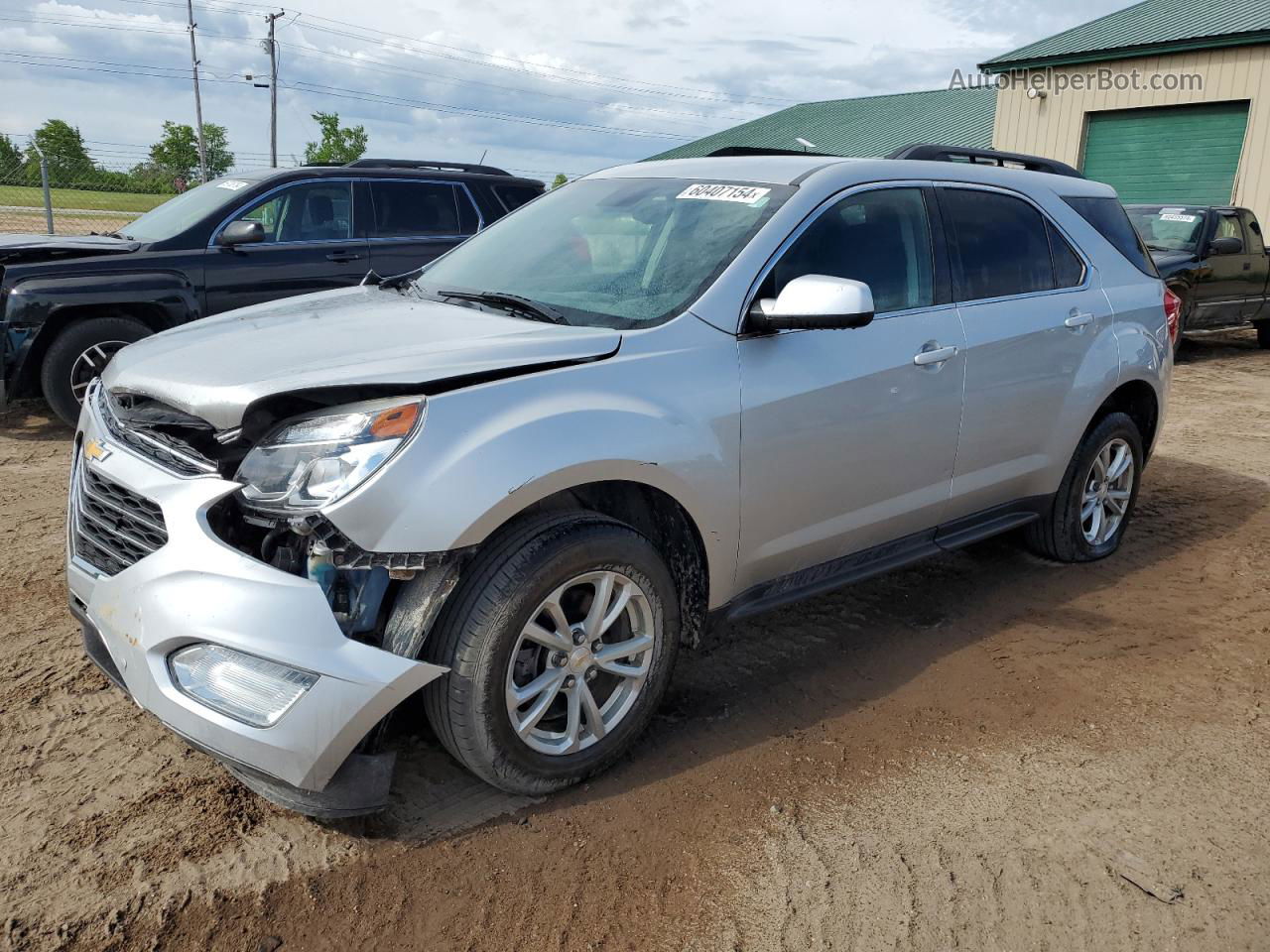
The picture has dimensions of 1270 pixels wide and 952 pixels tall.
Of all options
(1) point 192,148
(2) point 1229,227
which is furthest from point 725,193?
(1) point 192,148

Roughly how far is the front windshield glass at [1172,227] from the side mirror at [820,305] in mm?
10632

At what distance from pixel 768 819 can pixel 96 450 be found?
7.30 ft

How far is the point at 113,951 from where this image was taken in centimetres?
236

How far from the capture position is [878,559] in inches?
155

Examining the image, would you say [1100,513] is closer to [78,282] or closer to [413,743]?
[413,743]

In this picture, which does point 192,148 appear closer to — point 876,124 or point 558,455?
point 876,124

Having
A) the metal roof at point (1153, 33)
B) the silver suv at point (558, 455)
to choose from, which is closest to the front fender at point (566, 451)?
the silver suv at point (558, 455)

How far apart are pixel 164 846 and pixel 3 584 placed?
2287 mm

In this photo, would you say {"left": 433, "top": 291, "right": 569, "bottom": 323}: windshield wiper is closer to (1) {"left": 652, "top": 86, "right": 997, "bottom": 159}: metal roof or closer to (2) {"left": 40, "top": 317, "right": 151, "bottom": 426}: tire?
(2) {"left": 40, "top": 317, "right": 151, "bottom": 426}: tire

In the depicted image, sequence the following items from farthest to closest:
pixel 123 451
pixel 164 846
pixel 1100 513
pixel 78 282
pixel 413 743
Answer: pixel 78 282, pixel 1100 513, pixel 413 743, pixel 123 451, pixel 164 846

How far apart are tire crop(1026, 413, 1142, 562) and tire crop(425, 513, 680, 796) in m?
2.51

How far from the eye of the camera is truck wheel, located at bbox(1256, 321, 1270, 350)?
14.0 metres

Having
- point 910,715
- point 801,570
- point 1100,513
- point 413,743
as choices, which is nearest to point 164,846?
point 413,743

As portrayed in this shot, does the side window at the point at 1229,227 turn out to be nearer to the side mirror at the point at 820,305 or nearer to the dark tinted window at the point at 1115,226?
the dark tinted window at the point at 1115,226
